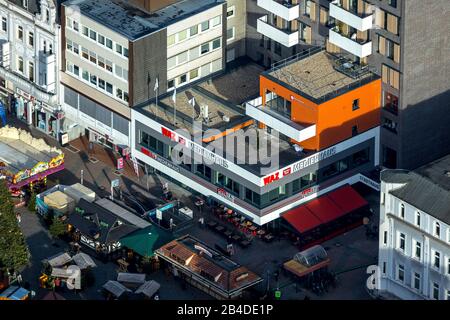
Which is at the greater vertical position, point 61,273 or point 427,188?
point 427,188

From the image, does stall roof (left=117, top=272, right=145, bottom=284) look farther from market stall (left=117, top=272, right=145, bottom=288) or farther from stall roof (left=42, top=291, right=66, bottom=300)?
stall roof (left=42, top=291, right=66, bottom=300)

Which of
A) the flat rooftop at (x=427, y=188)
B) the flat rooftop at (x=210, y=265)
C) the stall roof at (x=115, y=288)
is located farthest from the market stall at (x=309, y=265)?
the stall roof at (x=115, y=288)

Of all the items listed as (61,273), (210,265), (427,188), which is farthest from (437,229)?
(61,273)

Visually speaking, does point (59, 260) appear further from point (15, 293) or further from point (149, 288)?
point (149, 288)

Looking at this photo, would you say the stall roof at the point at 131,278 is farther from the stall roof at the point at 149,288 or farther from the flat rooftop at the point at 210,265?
the flat rooftop at the point at 210,265
